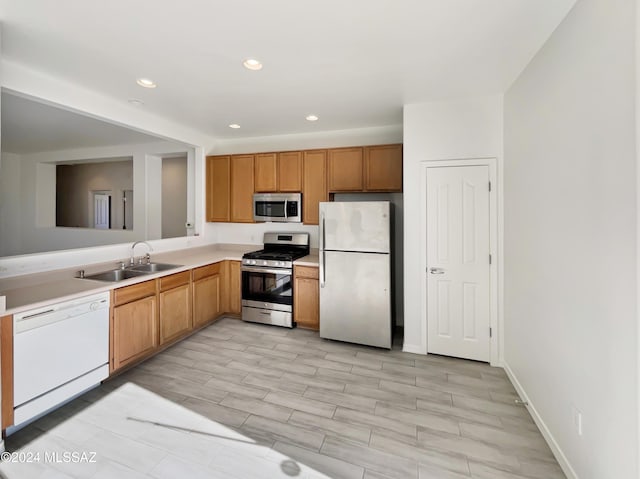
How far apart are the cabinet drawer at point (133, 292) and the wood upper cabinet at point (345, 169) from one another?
2424mm

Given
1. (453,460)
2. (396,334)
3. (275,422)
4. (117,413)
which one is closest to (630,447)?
(453,460)

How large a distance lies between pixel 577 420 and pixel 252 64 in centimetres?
320

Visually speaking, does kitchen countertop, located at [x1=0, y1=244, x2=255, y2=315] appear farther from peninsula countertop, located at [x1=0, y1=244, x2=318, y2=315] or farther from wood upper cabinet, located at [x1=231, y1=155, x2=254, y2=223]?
wood upper cabinet, located at [x1=231, y1=155, x2=254, y2=223]

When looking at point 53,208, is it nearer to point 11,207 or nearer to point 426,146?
point 11,207

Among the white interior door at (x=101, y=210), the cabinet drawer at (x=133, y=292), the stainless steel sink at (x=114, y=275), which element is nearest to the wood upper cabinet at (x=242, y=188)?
the stainless steel sink at (x=114, y=275)

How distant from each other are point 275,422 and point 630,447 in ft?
6.37

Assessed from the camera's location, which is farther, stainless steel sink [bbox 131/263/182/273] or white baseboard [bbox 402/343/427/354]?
stainless steel sink [bbox 131/263/182/273]

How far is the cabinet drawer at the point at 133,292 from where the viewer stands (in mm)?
2701

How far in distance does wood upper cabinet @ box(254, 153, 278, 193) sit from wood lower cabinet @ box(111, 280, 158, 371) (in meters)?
1.98

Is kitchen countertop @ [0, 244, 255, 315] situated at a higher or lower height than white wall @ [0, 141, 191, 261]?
lower

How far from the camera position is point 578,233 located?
Answer: 1.65 m

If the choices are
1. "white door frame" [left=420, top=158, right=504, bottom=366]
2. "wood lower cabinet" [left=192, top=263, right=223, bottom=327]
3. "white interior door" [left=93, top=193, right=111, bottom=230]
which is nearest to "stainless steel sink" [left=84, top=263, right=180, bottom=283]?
"wood lower cabinet" [left=192, top=263, right=223, bottom=327]

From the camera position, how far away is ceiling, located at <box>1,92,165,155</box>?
359cm

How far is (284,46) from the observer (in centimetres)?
214
